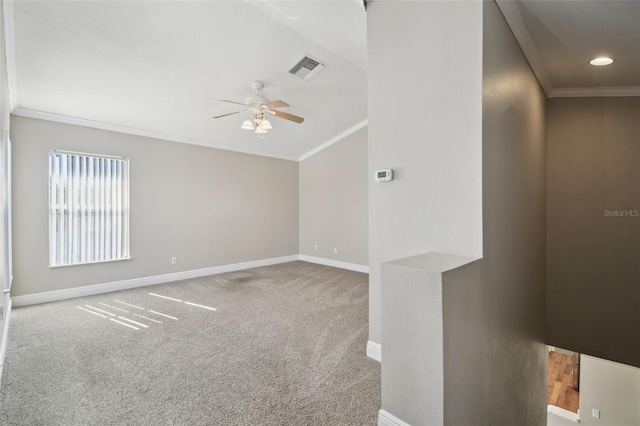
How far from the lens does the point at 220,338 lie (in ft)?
9.45

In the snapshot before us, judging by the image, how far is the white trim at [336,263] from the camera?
592 cm

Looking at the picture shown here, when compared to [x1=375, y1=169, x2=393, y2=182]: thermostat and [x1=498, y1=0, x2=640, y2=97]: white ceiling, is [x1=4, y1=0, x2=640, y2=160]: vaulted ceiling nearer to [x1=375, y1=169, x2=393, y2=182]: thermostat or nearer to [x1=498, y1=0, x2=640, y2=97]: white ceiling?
[x1=498, y1=0, x2=640, y2=97]: white ceiling

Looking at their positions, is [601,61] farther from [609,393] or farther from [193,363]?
[609,393]

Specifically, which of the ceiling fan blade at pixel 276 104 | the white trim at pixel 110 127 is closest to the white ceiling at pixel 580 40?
the ceiling fan blade at pixel 276 104

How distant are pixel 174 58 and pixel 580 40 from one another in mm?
3846

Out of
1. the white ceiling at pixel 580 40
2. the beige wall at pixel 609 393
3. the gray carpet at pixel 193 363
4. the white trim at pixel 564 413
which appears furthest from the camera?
the white trim at pixel 564 413

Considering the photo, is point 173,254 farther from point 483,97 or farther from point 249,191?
point 483,97

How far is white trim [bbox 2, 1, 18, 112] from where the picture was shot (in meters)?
2.40

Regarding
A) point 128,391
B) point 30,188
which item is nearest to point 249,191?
point 30,188

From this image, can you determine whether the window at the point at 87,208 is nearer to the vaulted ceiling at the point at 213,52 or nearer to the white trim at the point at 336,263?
the vaulted ceiling at the point at 213,52

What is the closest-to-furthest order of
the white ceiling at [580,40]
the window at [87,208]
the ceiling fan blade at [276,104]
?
1. the white ceiling at [580,40]
2. the ceiling fan blade at [276,104]
3. the window at [87,208]

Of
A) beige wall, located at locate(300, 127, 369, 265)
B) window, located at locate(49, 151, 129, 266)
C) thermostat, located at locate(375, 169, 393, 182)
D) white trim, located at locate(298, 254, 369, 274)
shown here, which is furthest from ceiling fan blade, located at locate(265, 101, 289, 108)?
white trim, located at locate(298, 254, 369, 274)

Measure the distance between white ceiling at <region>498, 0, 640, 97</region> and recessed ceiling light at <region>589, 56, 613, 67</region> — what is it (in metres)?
0.04

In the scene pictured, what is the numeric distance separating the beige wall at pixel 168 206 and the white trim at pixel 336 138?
41 cm
